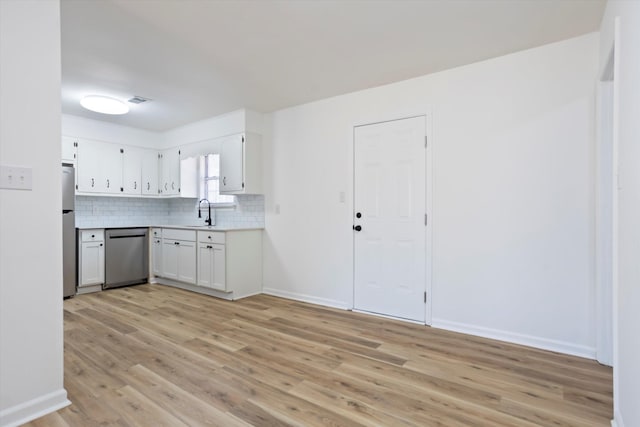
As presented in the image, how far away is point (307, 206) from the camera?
169 inches

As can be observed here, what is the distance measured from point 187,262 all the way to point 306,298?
6.22 ft

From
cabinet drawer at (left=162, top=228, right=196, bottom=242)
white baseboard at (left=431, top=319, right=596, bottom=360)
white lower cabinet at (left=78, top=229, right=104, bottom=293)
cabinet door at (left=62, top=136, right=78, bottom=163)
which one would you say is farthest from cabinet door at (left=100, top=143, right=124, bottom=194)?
white baseboard at (left=431, top=319, right=596, bottom=360)

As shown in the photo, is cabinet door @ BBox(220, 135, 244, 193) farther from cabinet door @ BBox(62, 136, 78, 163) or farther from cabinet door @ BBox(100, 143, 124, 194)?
cabinet door @ BBox(62, 136, 78, 163)

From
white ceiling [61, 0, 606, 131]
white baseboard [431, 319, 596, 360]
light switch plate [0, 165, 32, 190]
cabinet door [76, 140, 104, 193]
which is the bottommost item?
white baseboard [431, 319, 596, 360]

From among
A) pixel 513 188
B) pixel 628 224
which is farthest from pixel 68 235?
pixel 628 224

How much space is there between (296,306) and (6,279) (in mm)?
2798

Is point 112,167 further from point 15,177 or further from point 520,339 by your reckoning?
point 520,339

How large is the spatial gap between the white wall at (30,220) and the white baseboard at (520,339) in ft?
9.94

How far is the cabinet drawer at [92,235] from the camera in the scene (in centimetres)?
469

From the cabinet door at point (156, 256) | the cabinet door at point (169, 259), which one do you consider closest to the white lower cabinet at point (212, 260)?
the cabinet door at point (169, 259)

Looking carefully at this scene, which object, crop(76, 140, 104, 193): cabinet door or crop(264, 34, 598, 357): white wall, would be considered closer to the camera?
crop(264, 34, 598, 357): white wall

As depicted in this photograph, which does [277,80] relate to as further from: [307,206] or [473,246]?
[473,246]

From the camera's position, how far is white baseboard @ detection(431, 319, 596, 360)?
8.59ft

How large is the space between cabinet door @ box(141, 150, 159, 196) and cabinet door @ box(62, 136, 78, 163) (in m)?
1.01
